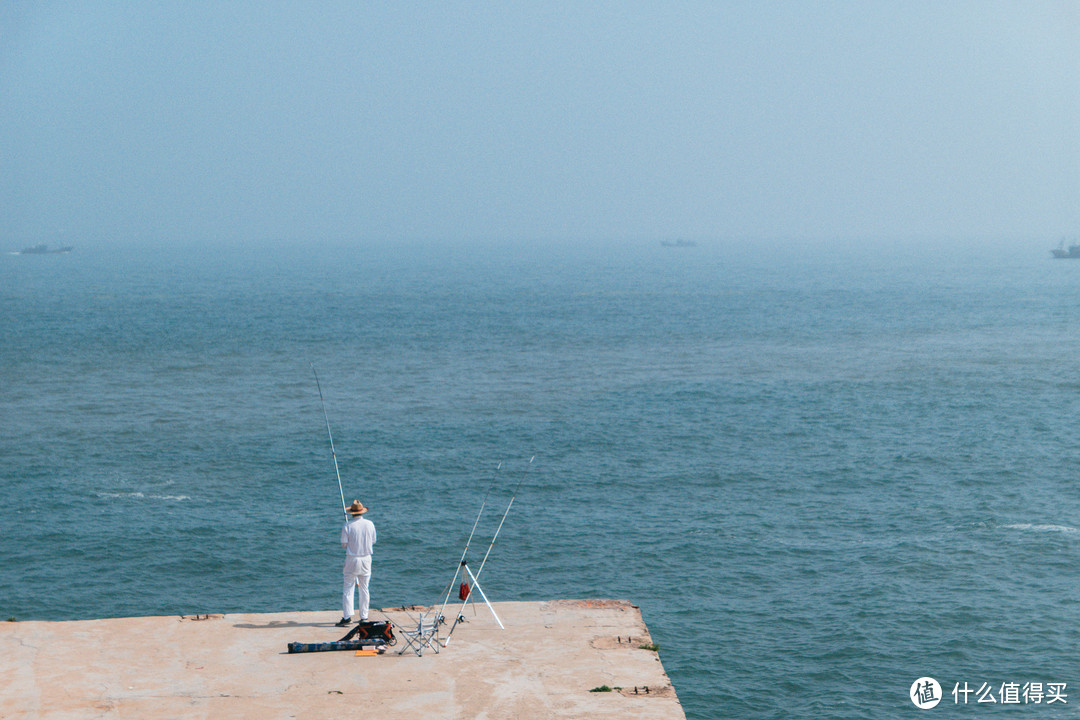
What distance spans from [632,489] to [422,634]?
2538cm

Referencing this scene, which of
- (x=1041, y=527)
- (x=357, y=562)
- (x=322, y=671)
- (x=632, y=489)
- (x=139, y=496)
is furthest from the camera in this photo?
(x=632, y=489)

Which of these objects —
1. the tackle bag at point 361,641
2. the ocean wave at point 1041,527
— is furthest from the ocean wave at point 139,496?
the ocean wave at point 1041,527

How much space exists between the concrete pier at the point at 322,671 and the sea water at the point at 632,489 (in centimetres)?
85

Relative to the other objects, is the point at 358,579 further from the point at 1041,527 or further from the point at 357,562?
the point at 1041,527

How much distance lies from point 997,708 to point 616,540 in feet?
43.9

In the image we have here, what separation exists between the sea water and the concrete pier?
0.85 meters

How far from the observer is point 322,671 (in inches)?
559

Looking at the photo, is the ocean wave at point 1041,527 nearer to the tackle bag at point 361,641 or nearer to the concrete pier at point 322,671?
the concrete pier at point 322,671

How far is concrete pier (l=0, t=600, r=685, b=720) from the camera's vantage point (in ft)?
42.8

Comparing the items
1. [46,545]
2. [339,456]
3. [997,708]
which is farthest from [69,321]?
[997,708]

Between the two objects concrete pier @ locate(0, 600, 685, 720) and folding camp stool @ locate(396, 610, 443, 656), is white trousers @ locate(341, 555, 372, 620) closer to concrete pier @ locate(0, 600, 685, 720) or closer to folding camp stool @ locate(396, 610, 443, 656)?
concrete pier @ locate(0, 600, 685, 720)

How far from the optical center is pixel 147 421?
175ft

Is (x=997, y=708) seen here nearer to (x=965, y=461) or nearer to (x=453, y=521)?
(x=453, y=521)

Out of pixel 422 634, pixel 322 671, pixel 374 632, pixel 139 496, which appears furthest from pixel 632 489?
pixel 322 671
